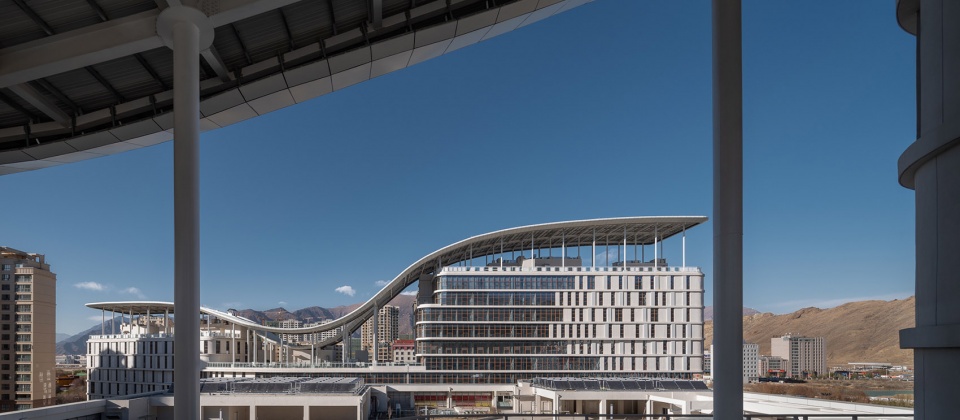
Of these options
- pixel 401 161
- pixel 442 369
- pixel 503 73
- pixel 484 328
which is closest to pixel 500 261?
pixel 484 328

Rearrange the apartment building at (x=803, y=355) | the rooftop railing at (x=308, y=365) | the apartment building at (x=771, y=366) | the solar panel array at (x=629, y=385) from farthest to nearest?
the apartment building at (x=771, y=366) < the apartment building at (x=803, y=355) < the rooftop railing at (x=308, y=365) < the solar panel array at (x=629, y=385)

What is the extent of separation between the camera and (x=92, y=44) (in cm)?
678

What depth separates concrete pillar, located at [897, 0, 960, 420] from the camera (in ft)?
10.5

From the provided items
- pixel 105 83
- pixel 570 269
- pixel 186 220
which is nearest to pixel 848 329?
pixel 570 269

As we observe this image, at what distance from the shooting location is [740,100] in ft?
20.6

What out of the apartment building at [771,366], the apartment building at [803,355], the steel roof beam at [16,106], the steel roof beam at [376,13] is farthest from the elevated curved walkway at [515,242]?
the apartment building at [771,366]

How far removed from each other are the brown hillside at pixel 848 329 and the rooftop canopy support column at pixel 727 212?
278ft

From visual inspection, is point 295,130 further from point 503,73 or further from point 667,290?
point 667,290

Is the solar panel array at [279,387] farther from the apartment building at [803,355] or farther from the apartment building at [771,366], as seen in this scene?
the apartment building at [771,366]

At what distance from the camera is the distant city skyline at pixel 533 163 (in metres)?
83.9

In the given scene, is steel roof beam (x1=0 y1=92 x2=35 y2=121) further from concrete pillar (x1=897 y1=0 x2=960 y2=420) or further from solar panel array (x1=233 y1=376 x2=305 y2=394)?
solar panel array (x1=233 y1=376 x2=305 y2=394)

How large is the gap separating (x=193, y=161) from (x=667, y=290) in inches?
2693

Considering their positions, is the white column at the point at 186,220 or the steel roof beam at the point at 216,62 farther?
the steel roof beam at the point at 216,62

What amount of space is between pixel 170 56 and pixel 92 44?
1.30 metres
